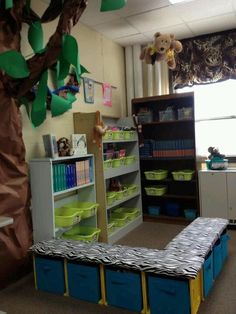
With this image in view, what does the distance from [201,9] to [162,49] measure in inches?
24.3

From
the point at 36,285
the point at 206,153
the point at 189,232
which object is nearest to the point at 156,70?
the point at 206,153

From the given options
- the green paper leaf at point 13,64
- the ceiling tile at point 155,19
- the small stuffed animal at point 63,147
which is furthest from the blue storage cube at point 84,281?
the ceiling tile at point 155,19

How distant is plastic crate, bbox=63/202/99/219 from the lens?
3.08 m

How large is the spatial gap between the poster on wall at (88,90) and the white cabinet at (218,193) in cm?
173

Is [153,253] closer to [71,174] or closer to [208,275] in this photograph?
[208,275]

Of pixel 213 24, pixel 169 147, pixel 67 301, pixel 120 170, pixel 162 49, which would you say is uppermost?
pixel 213 24

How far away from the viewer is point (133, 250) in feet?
7.29

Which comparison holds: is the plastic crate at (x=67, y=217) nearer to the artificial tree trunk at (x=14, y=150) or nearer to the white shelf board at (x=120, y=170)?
the artificial tree trunk at (x=14, y=150)

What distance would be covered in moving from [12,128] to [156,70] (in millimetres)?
2626

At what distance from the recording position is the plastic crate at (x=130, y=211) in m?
3.99

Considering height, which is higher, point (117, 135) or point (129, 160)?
point (117, 135)

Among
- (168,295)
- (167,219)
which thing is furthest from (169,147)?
(168,295)

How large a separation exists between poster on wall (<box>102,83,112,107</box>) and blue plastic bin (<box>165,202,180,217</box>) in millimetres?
1697

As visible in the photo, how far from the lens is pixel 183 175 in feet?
13.1
